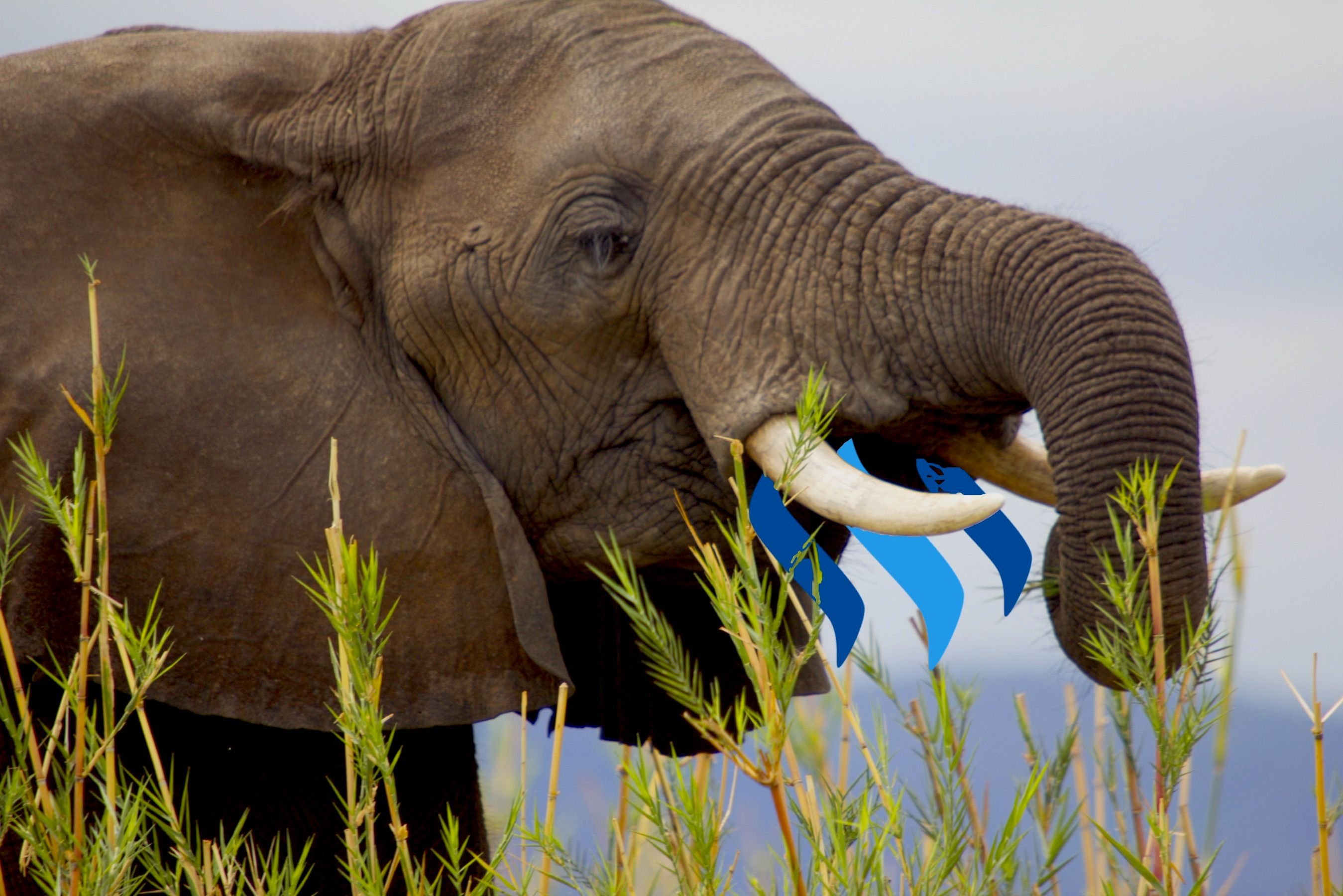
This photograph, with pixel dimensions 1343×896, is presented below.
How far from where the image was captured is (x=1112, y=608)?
1.74 meters

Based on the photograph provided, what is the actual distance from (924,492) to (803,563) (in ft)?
0.63

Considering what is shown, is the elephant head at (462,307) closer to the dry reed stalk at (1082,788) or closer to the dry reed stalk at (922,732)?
the dry reed stalk at (922,732)

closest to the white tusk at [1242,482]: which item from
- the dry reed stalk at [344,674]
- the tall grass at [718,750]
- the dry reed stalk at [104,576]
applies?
the tall grass at [718,750]

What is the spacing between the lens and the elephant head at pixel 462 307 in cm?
197

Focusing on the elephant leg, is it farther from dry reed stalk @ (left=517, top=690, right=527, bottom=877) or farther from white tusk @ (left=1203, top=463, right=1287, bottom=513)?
white tusk @ (left=1203, top=463, right=1287, bottom=513)

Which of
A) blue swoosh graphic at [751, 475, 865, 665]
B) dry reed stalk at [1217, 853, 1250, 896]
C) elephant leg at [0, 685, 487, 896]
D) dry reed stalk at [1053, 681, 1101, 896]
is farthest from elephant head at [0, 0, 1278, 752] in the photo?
dry reed stalk at [1217, 853, 1250, 896]

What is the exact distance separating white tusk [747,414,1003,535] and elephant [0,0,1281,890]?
0.02 meters

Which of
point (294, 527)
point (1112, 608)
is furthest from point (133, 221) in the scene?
point (1112, 608)

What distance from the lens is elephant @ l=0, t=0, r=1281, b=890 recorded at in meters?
1.96

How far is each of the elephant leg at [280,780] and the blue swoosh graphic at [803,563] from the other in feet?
2.50

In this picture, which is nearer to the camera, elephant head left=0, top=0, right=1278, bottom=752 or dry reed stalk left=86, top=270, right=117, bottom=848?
dry reed stalk left=86, top=270, right=117, bottom=848

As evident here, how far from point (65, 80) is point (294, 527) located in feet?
2.49

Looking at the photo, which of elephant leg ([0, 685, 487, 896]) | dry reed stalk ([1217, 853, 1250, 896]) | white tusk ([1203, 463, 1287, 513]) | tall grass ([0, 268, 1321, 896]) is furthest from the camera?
dry reed stalk ([1217, 853, 1250, 896])
